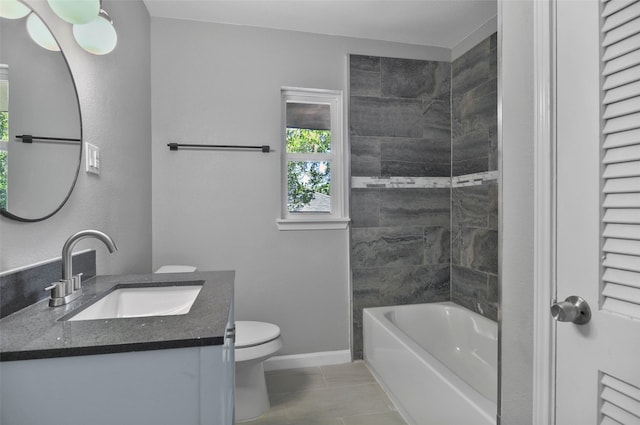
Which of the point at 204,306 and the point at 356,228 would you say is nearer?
the point at 204,306

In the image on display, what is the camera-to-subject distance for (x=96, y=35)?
55.7 inches

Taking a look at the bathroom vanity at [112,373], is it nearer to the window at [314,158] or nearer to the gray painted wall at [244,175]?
the gray painted wall at [244,175]

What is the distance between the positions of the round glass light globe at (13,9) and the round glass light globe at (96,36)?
31 cm

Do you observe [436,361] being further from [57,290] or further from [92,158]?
[92,158]

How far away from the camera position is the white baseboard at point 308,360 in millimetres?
2584

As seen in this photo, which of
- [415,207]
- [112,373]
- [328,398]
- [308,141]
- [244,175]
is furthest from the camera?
[415,207]

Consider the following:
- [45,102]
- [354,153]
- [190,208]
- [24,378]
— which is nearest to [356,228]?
[354,153]

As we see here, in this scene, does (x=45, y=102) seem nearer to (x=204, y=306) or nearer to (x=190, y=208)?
(x=204, y=306)

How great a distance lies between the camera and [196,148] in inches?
97.3

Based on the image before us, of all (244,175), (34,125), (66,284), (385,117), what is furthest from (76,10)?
(385,117)

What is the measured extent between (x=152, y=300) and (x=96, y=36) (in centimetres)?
110

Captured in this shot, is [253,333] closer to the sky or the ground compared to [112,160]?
closer to the ground

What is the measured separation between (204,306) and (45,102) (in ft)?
2.89

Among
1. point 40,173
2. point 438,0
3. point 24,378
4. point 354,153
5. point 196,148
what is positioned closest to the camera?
point 24,378
